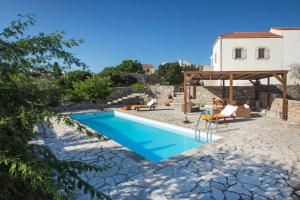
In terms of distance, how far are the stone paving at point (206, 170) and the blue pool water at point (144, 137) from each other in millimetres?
1850

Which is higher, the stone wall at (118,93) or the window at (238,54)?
the window at (238,54)

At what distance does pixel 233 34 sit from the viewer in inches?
1073

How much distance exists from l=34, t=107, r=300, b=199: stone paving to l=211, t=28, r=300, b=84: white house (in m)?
19.0

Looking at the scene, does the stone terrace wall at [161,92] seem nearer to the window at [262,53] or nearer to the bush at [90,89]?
the bush at [90,89]

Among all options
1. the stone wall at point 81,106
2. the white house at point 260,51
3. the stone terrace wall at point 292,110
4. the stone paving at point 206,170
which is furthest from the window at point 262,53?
the stone paving at point 206,170

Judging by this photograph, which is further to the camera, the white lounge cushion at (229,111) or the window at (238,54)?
the window at (238,54)

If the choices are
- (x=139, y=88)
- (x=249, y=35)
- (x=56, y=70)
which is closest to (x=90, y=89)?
(x=139, y=88)

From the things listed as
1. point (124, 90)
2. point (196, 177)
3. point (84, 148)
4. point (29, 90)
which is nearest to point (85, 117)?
point (124, 90)

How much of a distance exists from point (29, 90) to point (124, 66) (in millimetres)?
61625

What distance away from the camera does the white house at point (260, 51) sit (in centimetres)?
2625

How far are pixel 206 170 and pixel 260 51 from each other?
80.3ft

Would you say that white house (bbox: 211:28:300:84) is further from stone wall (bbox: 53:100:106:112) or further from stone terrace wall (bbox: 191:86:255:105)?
stone wall (bbox: 53:100:106:112)

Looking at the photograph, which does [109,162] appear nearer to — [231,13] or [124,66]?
[231,13]

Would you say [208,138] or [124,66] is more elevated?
[124,66]
